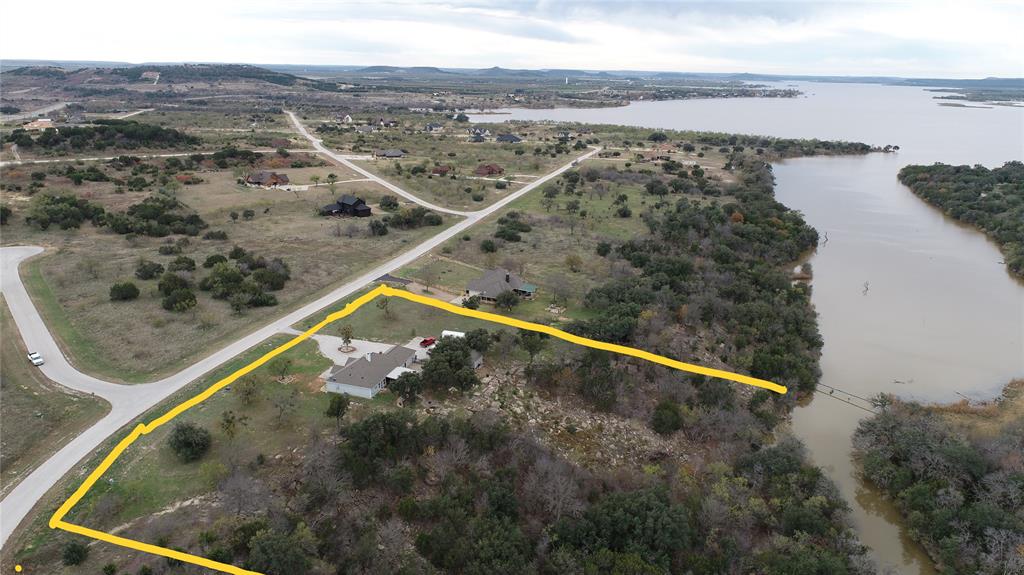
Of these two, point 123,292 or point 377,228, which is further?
point 377,228

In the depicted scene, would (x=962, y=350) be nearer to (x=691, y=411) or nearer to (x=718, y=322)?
(x=718, y=322)

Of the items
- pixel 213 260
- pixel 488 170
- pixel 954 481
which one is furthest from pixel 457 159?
pixel 954 481

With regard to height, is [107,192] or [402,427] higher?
[107,192]

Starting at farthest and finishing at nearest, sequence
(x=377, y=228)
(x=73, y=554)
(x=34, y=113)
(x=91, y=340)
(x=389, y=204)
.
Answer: (x=34, y=113)
(x=389, y=204)
(x=377, y=228)
(x=91, y=340)
(x=73, y=554)

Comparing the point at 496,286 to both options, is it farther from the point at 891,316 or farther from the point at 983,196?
the point at 983,196

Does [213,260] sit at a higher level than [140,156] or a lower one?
lower

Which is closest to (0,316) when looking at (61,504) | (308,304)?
(308,304)

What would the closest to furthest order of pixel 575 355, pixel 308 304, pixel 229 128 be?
pixel 575 355 < pixel 308 304 < pixel 229 128
